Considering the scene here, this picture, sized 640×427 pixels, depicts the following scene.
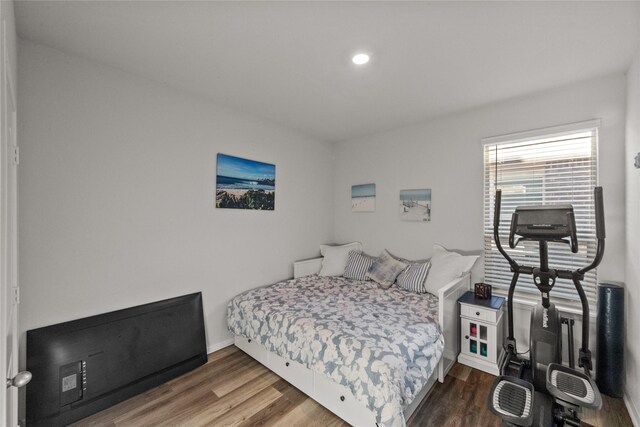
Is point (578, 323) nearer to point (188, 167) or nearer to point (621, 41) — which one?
point (621, 41)

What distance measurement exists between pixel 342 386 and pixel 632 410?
201 cm

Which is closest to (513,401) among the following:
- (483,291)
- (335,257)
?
(483,291)

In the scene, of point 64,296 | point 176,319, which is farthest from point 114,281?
point 176,319

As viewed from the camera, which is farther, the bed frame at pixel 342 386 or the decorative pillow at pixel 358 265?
the decorative pillow at pixel 358 265

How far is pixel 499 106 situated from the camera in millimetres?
2736

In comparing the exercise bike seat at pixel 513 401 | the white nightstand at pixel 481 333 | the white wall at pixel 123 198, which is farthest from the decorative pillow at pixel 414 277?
the white wall at pixel 123 198

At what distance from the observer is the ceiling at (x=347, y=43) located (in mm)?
1557

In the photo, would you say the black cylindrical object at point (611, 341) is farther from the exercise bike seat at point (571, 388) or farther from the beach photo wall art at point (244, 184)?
the beach photo wall art at point (244, 184)

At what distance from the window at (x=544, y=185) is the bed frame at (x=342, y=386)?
1.58 ft

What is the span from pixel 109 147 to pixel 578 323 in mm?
4178

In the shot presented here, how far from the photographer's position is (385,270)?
3193 millimetres

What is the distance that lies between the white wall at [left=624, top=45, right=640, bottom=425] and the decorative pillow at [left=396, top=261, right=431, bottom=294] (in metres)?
1.46

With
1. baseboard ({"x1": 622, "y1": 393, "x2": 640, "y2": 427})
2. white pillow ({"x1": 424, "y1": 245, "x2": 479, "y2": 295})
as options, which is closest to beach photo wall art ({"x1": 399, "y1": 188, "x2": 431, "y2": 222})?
white pillow ({"x1": 424, "y1": 245, "x2": 479, "y2": 295})

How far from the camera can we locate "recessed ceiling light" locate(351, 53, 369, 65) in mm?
1954
